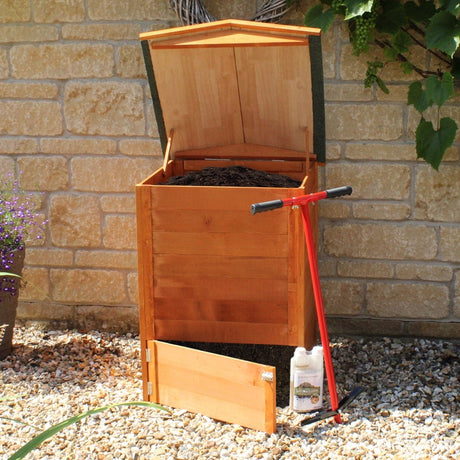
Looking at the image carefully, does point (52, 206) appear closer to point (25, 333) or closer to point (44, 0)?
point (25, 333)

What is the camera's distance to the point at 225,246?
2.76 meters

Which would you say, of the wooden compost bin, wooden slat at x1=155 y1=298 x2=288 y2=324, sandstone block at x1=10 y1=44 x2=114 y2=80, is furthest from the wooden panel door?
sandstone block at x1=10 y1=44 x2=114 y2=80

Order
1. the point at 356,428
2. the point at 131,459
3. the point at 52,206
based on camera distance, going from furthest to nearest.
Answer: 1. the point at 52,206
2. the point at 356,428
3. the point at 131,459

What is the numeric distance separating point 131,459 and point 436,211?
1.87 meters

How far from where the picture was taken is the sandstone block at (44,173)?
3662 millimetres

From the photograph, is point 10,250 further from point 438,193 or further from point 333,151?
point 438,193

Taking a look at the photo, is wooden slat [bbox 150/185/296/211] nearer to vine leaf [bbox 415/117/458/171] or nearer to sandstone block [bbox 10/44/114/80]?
vine leaf [bbox 415/117/458/171]

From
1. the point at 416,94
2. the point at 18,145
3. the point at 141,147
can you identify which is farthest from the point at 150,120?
the point at 416,94

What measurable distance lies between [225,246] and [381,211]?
106 cm

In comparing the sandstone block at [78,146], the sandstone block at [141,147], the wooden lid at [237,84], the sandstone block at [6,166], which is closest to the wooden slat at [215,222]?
the wooden lid at [237,84]

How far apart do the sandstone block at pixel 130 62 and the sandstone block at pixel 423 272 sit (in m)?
1.61

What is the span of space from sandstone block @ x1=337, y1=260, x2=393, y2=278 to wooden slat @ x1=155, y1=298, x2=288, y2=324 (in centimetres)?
89

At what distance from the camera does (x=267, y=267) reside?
108 inches

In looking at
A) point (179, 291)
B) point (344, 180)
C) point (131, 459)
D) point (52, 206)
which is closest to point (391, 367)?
point (344, 180)
